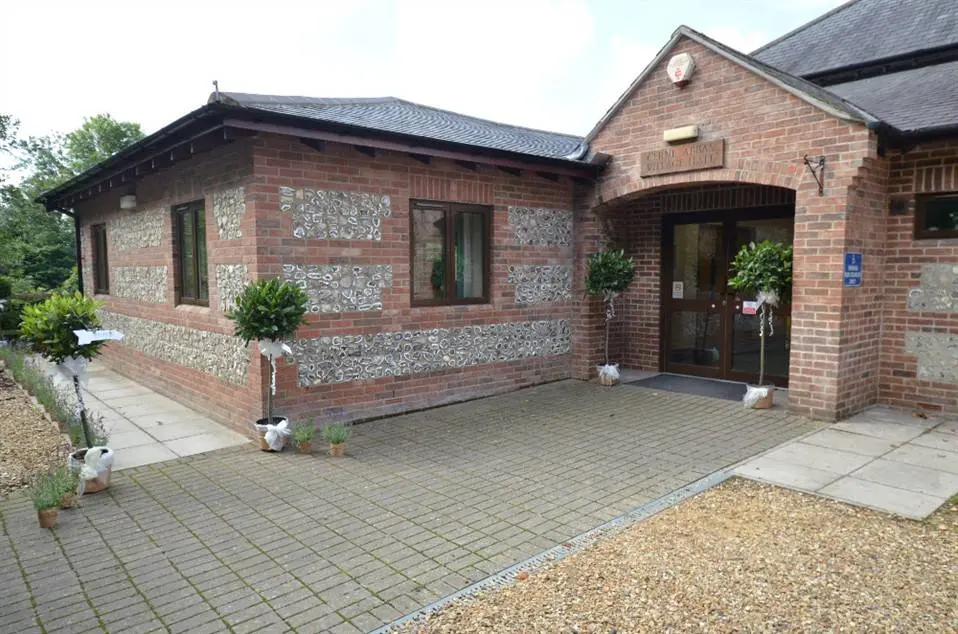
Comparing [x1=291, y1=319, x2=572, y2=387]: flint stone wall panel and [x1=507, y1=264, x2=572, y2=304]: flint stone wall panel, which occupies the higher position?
[x1=507, y1=264, x2=572, y2=304]: flint stone wall panel

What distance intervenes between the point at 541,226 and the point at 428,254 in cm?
200

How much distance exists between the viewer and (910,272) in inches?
285

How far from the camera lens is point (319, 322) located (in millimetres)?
6578

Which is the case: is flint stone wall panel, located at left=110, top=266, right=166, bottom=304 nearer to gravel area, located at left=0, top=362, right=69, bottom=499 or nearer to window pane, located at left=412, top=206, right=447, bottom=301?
gravel area, located at left=0, top=362, right=69, bottom=499

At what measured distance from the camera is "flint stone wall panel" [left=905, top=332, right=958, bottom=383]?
700 centimetres

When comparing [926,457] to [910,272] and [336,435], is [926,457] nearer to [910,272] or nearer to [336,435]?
[910,272]

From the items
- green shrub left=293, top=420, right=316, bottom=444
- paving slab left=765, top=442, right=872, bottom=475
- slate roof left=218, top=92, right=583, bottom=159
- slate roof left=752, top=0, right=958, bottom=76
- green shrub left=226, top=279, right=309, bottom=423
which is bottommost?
paving slab left=765, top=442, right=872, bottom=475

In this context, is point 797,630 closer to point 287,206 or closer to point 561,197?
point 287,206

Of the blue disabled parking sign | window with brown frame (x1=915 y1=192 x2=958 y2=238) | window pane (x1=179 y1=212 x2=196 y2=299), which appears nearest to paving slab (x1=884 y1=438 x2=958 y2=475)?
the blue disabled parking sign

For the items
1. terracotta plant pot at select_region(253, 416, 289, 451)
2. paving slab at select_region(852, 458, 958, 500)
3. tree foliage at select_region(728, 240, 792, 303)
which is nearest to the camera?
paving slab at select_region(852, 458, 958, 500)

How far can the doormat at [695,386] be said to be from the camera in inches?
330

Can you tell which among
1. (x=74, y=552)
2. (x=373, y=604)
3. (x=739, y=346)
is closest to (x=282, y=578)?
(x=373, y=604)

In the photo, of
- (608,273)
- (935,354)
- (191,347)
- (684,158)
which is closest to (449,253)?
(608,273)

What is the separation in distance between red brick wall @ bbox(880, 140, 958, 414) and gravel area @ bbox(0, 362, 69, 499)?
29.7 feet
